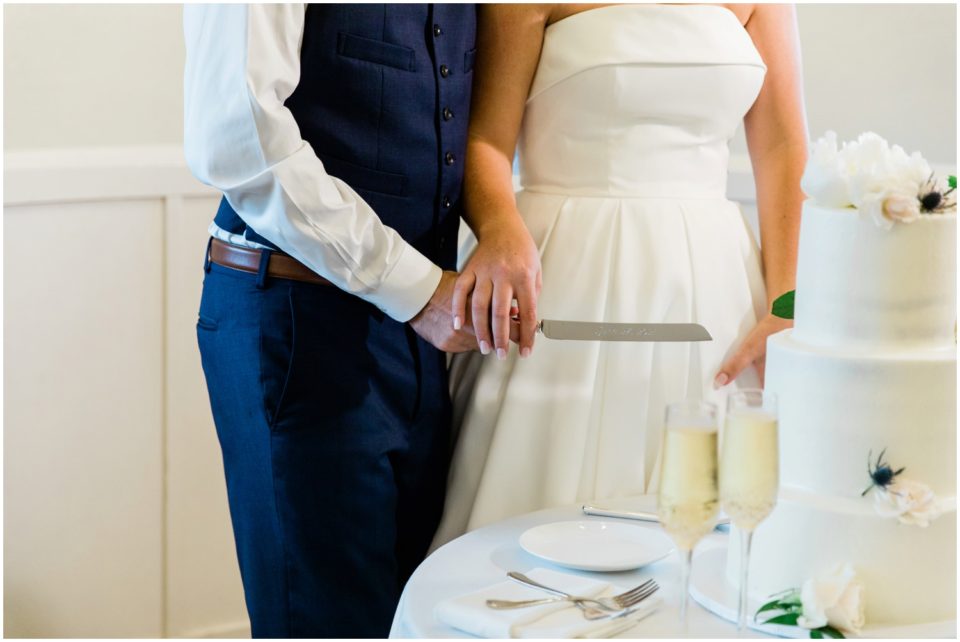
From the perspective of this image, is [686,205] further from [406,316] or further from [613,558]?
[613,558]

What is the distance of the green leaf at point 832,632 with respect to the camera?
113 centimetres

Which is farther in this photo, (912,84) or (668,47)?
(912,84)

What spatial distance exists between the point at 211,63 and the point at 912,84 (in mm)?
2186

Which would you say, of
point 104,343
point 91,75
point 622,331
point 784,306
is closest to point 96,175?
point 91,75

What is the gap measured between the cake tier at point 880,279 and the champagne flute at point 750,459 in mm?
194

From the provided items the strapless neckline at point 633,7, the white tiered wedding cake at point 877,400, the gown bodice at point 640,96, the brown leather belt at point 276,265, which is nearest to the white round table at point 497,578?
the white tiered wedding cake at point 877,400

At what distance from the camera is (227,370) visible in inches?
67.5

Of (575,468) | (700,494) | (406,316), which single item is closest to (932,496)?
(700,494)

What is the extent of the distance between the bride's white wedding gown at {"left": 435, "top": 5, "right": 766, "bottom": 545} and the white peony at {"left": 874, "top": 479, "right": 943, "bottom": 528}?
56 centimetres

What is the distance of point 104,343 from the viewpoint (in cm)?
270

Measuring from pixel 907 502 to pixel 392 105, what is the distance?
2.82 ft

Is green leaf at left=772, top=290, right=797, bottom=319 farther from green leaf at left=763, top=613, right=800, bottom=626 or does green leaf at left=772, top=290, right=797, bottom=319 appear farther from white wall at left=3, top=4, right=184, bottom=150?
white wall at left=3, top=4, right=184, bottom=150

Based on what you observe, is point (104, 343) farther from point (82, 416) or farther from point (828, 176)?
point (828, 176)

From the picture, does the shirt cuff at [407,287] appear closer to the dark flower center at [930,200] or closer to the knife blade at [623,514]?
the knife blade at [623,514]
